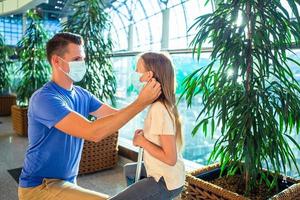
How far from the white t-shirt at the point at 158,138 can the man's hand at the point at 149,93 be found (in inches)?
4.0

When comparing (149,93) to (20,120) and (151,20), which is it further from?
(151,20)

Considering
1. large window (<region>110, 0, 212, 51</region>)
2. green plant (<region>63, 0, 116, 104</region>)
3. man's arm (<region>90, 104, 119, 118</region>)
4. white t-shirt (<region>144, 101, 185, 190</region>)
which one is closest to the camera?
white t-shirt (<region>144, 101, 185, 190</region>)

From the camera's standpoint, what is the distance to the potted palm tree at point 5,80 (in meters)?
6.05

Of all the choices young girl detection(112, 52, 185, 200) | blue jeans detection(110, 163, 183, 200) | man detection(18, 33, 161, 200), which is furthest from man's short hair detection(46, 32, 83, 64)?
blue jeans detection(110, 163, 183, 200)

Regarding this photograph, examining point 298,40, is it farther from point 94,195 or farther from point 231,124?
point 94,195

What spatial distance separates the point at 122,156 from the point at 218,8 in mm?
2436

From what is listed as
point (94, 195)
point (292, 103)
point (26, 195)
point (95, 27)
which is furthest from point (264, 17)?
point (95, 27)

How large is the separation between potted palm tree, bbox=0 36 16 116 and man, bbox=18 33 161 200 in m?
5.00

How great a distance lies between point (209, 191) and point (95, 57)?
6.65 ft

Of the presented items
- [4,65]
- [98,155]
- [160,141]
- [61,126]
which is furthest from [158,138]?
[4,65]

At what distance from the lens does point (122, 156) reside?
12.0 feet

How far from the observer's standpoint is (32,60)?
468 cm

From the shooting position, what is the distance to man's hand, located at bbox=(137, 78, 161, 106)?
1393 millimetres

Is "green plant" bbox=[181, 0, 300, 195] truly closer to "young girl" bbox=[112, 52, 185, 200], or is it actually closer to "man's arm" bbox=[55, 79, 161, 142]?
"young girl" bbox=[112, 52, 185, 200]
